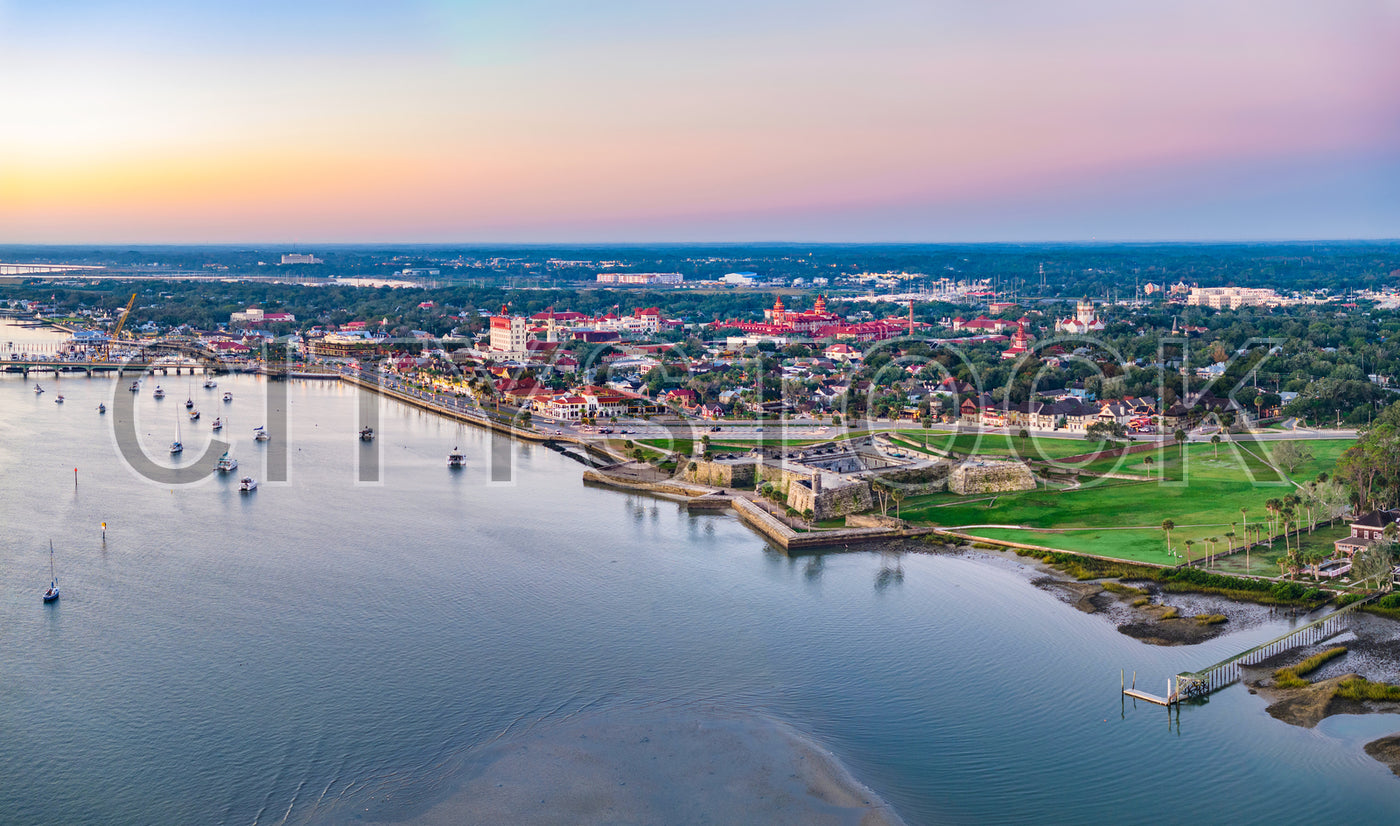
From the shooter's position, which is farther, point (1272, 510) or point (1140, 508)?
point (1140, 508)

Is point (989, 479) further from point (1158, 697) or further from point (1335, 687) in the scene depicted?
point (1335, 687)

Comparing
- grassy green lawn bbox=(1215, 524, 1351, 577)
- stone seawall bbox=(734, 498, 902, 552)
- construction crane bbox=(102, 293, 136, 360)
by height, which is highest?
construction crane bbox=(102, 293, 136, 360)

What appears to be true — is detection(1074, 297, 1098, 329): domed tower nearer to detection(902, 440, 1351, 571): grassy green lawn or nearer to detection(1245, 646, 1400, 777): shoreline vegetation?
detection(902, 440, 1351, 571): grassy green lawn

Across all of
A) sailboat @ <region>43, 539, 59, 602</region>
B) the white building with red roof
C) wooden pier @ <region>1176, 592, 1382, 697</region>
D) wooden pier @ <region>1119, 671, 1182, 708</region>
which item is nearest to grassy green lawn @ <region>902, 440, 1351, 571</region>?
wooden pier @ <region>1176, 592, 1382, 697</region>

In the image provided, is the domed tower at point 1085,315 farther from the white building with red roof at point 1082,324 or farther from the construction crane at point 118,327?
the construction crane at point 118,327

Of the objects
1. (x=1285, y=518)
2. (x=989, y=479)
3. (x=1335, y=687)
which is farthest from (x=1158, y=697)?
(x=989, y=479)

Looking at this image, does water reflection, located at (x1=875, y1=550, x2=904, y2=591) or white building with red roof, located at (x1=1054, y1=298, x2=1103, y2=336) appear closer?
water reflection, located at (x1=875, y1=550, x2=904, y2=591)

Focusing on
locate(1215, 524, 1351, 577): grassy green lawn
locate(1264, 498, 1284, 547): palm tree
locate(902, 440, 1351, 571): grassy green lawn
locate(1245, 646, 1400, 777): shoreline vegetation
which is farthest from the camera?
locate(902, 440, 1351, 571): grassy green lawn
